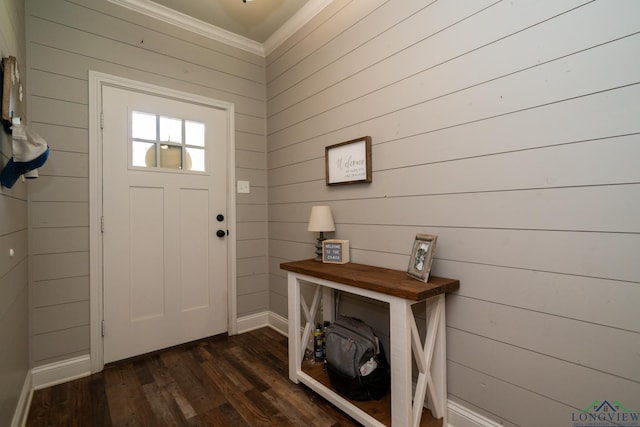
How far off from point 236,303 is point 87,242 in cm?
124

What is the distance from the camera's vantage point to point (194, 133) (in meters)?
2.52

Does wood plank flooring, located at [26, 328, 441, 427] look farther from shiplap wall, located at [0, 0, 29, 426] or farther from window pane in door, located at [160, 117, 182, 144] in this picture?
window pane in door, located at [160, 117, 182, 144]

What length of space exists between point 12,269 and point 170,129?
1.39m

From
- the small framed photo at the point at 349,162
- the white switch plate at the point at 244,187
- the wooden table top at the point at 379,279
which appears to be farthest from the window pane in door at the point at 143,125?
the wooden table top at the point at 379,279

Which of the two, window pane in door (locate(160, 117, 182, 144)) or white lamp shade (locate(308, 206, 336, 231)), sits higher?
window pane in door (locate(160, 117, 182, 144))

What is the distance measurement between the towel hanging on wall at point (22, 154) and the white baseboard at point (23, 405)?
3.75 feet

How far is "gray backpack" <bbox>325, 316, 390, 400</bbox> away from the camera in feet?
5.05

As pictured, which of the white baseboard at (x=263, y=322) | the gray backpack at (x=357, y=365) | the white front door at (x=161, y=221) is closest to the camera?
the gray backpack at (x=357, y=365)

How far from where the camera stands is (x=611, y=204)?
1018mm

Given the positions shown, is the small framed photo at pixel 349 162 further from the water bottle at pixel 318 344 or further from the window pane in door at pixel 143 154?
the window pane in door at pixel 143 154

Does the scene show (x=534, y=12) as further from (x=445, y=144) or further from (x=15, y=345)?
(x=15, y=345)

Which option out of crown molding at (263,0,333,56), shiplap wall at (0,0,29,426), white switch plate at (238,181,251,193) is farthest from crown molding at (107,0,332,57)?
white switch plate at (238,181,251,193)

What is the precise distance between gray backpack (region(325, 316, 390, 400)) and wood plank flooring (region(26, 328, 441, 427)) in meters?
0.18

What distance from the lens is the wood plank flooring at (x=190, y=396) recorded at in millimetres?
1578
